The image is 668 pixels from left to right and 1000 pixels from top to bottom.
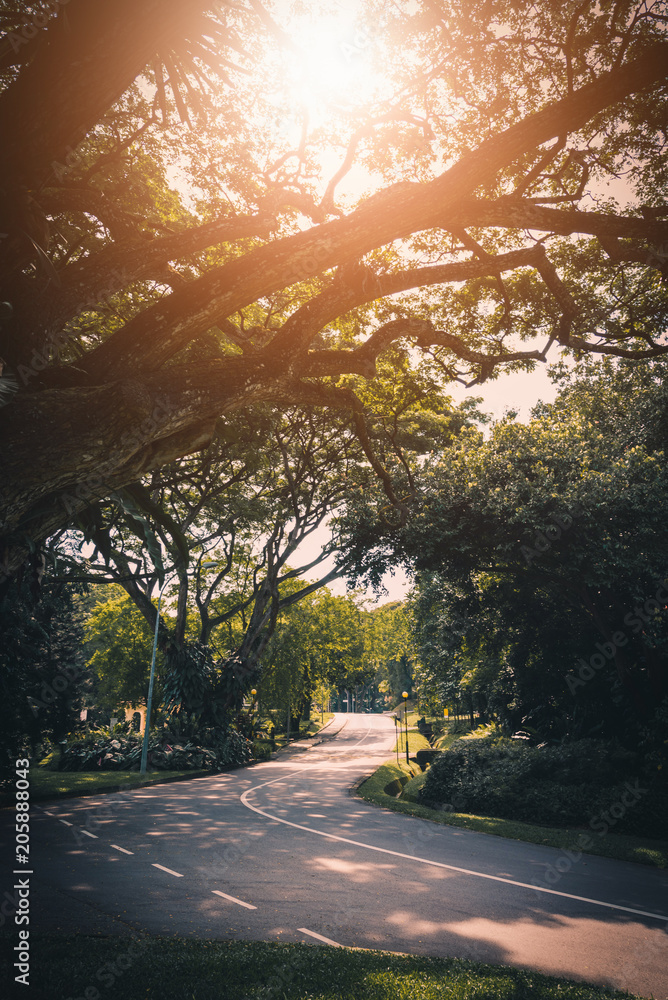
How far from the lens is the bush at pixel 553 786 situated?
11984 mm

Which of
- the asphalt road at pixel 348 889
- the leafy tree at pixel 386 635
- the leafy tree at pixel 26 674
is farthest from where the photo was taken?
the leafy tree at pixel 386 635

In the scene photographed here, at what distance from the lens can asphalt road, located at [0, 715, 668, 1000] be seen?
5.43 metres

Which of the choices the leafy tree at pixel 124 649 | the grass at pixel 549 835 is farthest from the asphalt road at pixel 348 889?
the leafy tree at pixel 124 649

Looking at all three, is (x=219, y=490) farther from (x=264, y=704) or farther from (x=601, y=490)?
(x=264, y=704)

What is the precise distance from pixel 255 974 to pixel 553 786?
11.5 meters

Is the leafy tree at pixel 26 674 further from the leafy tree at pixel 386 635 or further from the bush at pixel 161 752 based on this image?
the leafy tree at pixel 386 635

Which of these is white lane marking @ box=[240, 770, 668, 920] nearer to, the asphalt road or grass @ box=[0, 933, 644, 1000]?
the asphalt road

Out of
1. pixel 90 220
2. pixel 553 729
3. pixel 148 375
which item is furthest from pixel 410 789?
pixel 90 220

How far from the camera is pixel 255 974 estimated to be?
14.0ft

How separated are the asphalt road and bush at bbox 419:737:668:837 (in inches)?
89.7

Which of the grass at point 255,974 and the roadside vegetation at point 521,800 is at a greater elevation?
the grass at point 255,974

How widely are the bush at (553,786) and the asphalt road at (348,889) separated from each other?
2.28 metres

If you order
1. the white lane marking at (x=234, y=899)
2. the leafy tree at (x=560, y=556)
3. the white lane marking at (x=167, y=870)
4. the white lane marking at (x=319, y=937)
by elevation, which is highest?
the leafy tree at (x=560, y=556)

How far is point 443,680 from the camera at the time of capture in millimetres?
28953
